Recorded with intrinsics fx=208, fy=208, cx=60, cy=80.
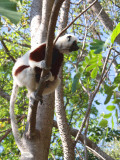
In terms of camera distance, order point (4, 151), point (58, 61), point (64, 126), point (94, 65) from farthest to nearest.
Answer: point (4, 151) < point (64, 126) < point (58, 61) < point (94, 65)

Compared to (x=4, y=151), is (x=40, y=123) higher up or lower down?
lower down

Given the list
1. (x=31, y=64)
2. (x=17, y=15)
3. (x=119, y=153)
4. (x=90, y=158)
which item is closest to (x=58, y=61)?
(x=31, y=64)

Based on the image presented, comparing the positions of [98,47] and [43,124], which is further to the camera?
[43,124]

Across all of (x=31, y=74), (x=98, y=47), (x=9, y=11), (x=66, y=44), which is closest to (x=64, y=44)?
(x=66, y=44)

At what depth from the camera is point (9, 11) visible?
46cm

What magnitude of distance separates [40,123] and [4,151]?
642cm

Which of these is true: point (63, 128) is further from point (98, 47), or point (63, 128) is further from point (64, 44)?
point (98, 47)

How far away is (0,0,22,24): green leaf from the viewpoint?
17.8 inches

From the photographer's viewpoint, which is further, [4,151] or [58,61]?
[4,151]

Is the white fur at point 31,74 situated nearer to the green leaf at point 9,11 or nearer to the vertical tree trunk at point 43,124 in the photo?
the vertical tree trunk at point 43,124

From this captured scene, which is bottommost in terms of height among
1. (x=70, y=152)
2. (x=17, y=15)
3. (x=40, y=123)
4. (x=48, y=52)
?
(x=17, y=15)

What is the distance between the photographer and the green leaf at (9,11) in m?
0.45

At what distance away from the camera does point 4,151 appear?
27.9ft

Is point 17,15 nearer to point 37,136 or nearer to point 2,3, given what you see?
point 2,3
